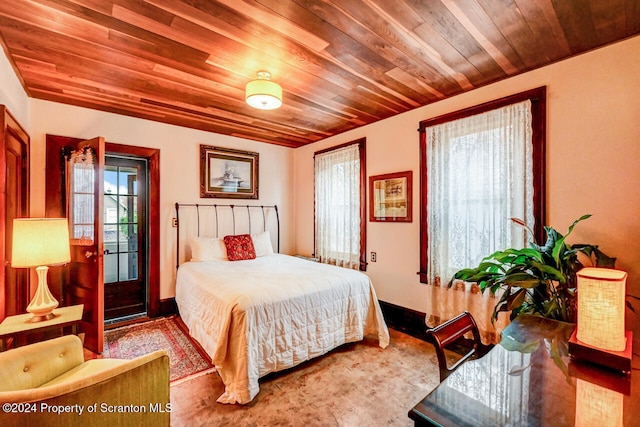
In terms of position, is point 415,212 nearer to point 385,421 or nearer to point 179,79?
point 385,421

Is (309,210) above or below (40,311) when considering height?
above

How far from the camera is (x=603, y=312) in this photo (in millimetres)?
1097

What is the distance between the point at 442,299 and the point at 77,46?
145 inches

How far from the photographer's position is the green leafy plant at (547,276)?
1.83 metres

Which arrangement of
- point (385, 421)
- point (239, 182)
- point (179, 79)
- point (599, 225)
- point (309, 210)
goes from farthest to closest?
point (309, 210)
point (239, 182)
point (179, 79)
point (599, 225)
point (385, 421)

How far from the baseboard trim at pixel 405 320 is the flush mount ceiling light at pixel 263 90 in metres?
2.63

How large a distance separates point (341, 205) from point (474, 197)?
184cm

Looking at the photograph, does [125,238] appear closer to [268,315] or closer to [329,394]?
[268,315]

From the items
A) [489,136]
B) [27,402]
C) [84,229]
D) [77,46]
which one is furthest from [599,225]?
[84,229]

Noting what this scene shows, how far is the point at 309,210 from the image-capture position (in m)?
4.76

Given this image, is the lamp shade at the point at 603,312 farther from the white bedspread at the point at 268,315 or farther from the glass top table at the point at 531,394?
the white bedspread at the point at 268,315

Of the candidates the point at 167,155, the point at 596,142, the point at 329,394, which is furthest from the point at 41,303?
the point at 596,142

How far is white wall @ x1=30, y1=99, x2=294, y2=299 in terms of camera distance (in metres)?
2.97

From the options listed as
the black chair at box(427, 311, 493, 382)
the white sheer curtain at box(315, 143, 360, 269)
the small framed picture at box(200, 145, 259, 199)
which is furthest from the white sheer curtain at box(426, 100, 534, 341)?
the small framed picture at box(200, 145, 259, 199)
